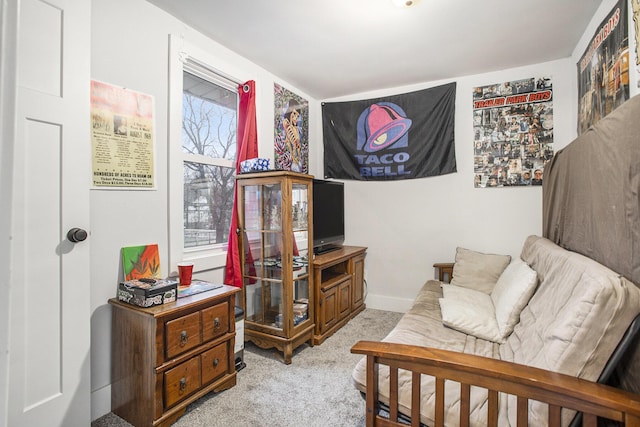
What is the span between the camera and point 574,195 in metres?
1.78

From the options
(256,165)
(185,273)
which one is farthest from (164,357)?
(256,165)

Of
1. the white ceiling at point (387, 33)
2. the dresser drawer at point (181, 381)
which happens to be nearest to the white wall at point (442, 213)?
the white ceiling at point (387, 33)

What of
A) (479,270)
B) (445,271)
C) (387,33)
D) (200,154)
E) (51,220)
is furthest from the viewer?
(445,271)

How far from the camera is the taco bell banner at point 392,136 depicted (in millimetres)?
3143

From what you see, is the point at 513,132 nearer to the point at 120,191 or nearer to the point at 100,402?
the point at 120,191

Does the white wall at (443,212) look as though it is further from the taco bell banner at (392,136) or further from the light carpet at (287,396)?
the light carpet at (287,396)

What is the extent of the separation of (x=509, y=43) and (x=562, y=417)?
259 centimetres

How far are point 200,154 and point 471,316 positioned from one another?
221 centimetres

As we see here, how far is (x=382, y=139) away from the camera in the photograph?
3.40 meters

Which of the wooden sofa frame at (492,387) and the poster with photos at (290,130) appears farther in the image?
the poster with photos at (290,130)

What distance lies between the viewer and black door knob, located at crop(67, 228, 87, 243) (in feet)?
4.92

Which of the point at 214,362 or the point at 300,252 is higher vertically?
the point at 300,252

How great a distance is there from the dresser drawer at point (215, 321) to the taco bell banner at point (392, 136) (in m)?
2.20

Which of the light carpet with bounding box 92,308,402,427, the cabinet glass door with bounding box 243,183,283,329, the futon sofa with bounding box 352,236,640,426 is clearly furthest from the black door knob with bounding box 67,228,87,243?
the futon sofa with bounding box 352,236,640,426
